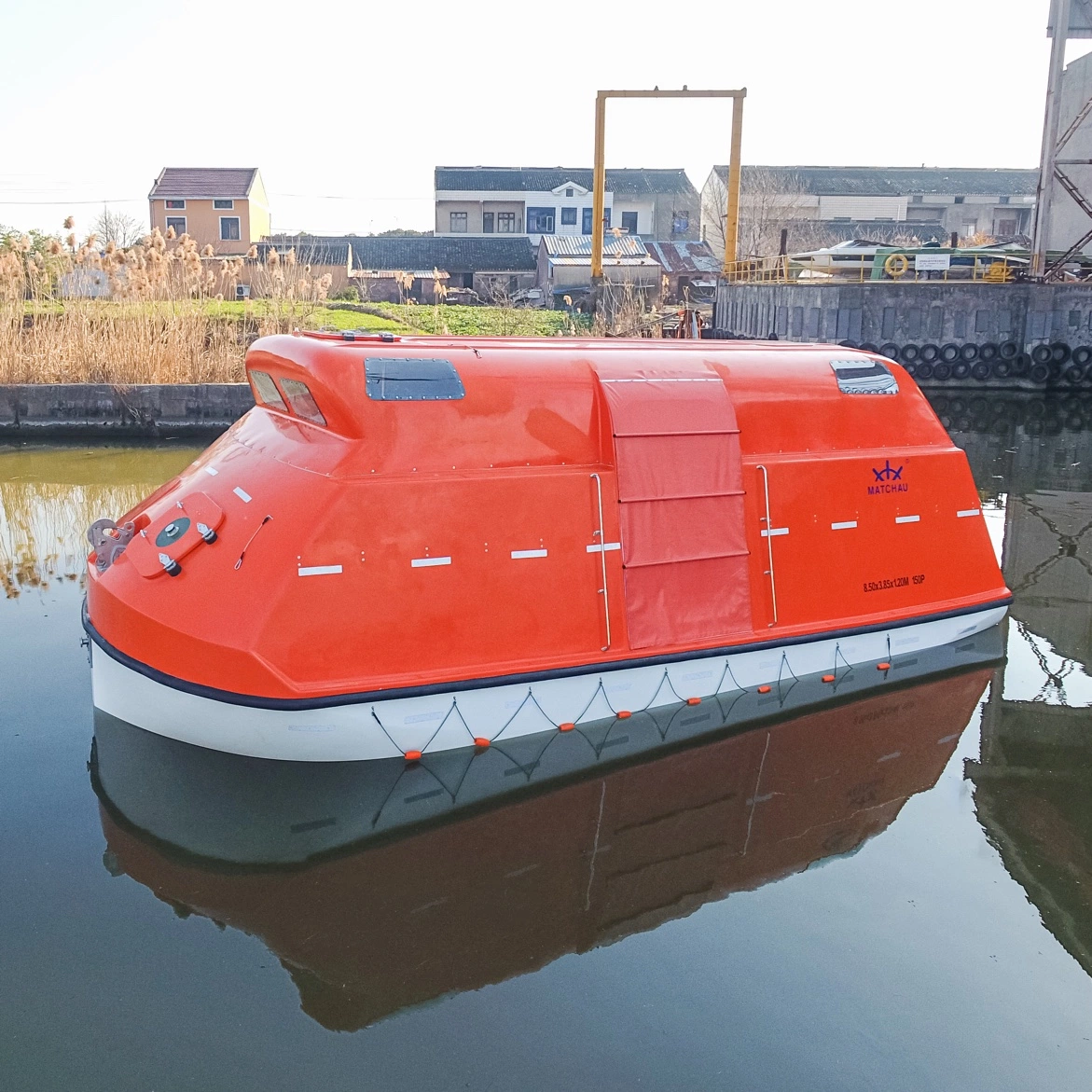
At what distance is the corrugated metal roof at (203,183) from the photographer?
41.4 m

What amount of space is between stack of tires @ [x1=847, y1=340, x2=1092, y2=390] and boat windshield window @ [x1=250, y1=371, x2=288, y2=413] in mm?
16048

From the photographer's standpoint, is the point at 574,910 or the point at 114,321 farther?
the point at 114,321

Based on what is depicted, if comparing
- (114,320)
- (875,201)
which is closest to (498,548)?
(114,320)

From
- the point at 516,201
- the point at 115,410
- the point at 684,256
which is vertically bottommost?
the point at 115,410

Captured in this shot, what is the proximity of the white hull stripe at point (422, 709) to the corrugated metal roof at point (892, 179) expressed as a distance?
47.9 metres

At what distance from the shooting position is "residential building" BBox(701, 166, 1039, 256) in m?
47.3

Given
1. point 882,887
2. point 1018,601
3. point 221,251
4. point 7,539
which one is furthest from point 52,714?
point 221,251

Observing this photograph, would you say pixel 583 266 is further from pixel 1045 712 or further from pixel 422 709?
pixel 422 709

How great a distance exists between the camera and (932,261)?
20.5m

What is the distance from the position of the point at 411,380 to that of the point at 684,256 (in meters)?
38.2

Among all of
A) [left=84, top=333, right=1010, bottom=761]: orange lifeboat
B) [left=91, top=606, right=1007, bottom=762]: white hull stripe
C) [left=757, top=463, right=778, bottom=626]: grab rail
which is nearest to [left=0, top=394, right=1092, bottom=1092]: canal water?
[left=91, top=606, right=1007, bottom=762]: white hull stripe

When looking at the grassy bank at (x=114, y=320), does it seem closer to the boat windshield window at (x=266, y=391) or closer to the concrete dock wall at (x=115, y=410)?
the concrete dock wall at (x=115, y=410)

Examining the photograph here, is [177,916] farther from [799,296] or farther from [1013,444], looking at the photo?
[799,296]

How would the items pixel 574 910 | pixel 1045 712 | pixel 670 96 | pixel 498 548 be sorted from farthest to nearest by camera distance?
1. pixel 670 96
2. pixel 1045 712
3. pixel 498 548
4. pixel 574 910
